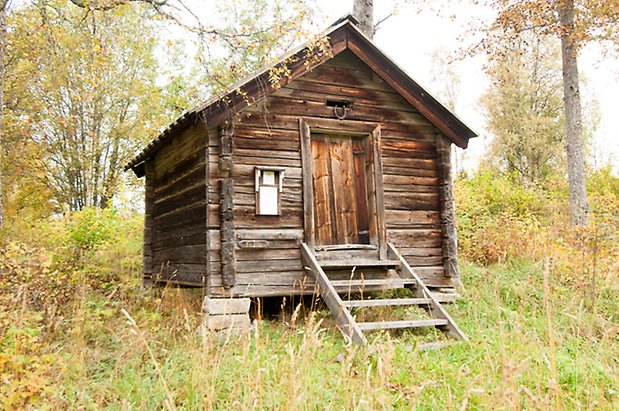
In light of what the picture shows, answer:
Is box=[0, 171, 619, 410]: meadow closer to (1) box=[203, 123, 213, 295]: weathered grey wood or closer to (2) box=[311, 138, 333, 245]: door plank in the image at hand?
(1) box=[203, 123, 213, 295]: weathered grey wood

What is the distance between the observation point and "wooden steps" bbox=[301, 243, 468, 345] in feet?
20.0

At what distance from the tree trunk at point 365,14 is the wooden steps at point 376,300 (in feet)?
21.3

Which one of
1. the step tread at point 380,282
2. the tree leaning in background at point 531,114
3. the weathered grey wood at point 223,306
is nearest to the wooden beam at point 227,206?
the weathered grey wood at point 223,306

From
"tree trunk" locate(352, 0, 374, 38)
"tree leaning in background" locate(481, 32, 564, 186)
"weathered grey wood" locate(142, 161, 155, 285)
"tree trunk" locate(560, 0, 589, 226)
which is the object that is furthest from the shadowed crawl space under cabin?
"tree leaning in background" locate(481, 32, 564, 186)

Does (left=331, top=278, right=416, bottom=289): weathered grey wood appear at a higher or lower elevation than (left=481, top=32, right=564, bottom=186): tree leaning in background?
lower

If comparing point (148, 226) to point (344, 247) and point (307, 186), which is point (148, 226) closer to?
point (307, 186)

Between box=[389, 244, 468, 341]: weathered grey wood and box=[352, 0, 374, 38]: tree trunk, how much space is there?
6.47 m

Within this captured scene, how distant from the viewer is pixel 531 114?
21.7 metres

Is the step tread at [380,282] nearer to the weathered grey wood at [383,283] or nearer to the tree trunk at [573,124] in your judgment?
the weathered grey wood at [383,283]

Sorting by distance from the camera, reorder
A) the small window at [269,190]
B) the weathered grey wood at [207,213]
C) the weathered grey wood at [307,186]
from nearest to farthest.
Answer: the weathered grey wood at [207,213] < the small window at [269,190] < the weathered grey wood at [307,186]

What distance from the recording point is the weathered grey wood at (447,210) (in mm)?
8664

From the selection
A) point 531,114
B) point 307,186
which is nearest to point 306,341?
point 307,186

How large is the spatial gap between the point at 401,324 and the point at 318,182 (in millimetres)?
2949

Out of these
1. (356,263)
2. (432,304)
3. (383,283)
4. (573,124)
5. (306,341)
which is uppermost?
(573,124)
